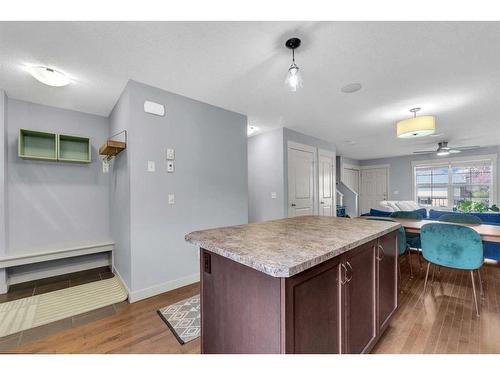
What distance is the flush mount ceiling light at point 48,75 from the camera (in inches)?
81.6

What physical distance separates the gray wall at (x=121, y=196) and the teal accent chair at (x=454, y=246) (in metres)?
3.21

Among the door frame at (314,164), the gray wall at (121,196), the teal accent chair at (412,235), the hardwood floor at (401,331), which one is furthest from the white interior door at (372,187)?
the gray wall at (121,196)

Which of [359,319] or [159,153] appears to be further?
[159,153]

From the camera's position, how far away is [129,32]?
164cm

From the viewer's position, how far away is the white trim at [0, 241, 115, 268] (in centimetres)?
251

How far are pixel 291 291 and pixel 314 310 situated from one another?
0.23 m

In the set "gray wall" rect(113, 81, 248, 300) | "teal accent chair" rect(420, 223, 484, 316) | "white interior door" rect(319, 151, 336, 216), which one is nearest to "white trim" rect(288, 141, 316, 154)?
"white interior door" rect(319, 151, 336, 216)

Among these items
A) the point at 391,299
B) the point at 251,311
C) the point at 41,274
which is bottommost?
the point at 41,274

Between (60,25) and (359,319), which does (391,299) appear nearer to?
(359,319)

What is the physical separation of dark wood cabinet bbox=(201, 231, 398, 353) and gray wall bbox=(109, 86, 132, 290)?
1.55 m

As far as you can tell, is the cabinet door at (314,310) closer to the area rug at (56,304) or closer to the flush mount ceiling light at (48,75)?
the area rug at (56,304)

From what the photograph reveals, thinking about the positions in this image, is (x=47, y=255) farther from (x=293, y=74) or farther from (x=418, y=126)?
(x=418, y=126)

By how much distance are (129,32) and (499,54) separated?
3.10 metres

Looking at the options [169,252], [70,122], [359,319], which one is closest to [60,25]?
[70,122]
